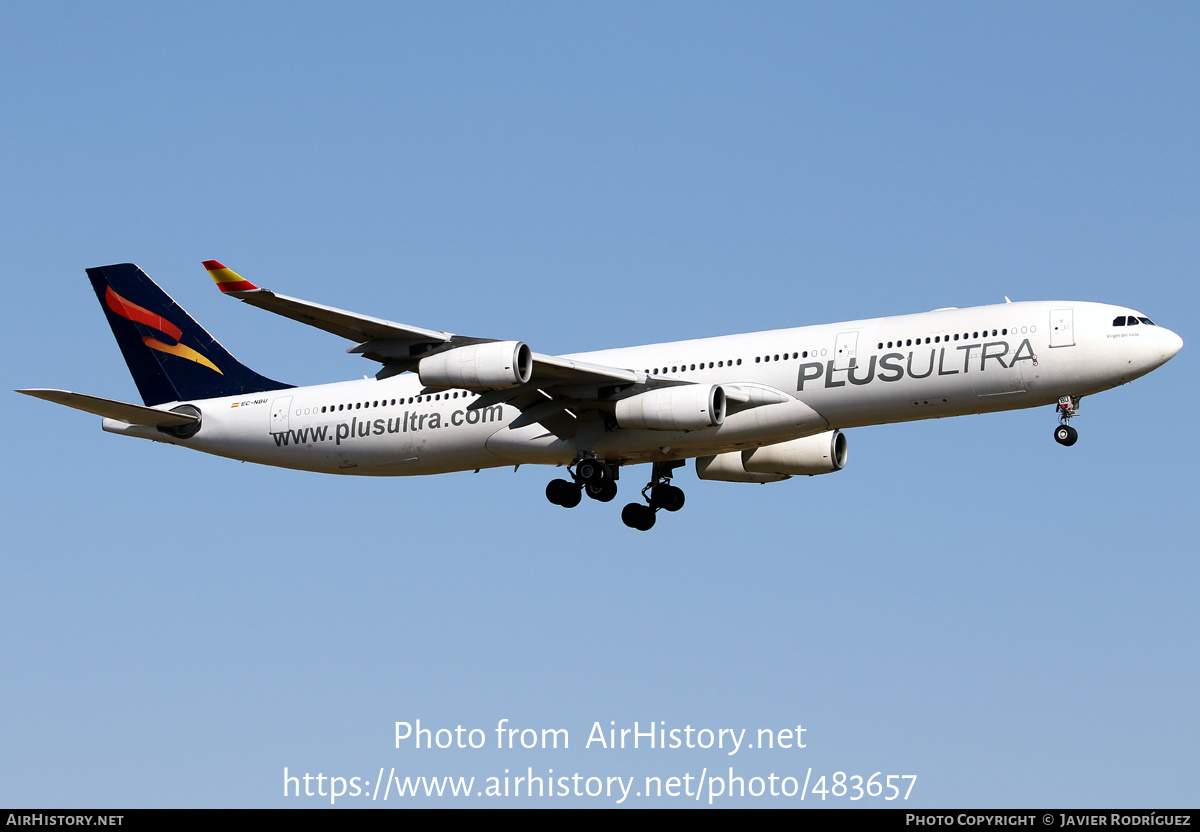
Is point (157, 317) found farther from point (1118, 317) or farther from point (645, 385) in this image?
point (1118, 317)

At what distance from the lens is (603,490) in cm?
4000

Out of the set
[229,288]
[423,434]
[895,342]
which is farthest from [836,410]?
[229,288]

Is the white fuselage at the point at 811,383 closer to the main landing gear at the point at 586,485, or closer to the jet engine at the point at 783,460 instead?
the main landing gear at the point at 586,485

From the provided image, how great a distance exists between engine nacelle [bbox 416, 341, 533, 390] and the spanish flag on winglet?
181 inches

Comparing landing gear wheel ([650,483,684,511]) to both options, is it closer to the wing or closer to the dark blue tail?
the wing

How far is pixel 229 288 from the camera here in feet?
111

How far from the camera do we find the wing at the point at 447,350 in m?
34.0

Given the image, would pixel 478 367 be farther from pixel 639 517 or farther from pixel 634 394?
pixel 639 517

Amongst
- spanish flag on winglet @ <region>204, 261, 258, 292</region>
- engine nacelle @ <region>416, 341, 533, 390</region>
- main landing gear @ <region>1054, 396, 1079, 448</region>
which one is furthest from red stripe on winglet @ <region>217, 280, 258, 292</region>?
main landing gear @ <region>1054, 396, 1079, 448</region>

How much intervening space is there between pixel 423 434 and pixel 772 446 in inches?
380

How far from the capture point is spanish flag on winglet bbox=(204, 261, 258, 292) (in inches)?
1324

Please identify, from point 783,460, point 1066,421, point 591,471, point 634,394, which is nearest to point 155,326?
point 591,471

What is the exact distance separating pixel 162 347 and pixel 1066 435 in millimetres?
26086
